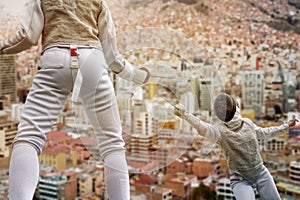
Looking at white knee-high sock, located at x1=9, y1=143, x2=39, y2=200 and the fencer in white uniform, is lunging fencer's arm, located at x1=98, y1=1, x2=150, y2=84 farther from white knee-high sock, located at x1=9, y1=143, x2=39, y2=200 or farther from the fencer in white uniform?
white knee-high sock, located at x1=9, y1=143, x2=39, y2=200

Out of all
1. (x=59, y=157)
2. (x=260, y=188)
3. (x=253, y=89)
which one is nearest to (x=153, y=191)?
(x=260, y=188)

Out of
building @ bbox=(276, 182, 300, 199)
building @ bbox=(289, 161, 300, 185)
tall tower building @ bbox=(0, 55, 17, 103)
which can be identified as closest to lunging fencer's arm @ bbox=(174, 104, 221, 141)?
building @ bbox=(276, 182, 300, 199)

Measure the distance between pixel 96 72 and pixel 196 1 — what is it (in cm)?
147

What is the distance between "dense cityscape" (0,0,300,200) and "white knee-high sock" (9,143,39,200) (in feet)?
0.56

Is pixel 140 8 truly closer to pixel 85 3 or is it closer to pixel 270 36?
pixel 270 36

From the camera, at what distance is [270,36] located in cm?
244

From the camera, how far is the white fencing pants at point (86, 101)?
0.98m

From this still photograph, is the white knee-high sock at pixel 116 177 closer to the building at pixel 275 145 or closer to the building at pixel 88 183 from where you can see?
the building at pixel 275 145

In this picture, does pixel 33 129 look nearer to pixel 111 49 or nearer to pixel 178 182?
pixel 111 49

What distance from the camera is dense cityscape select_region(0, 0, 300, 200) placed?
1.11m

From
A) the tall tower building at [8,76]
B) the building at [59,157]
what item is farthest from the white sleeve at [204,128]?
the tall tower building at [8,76]

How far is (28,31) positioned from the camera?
99cm

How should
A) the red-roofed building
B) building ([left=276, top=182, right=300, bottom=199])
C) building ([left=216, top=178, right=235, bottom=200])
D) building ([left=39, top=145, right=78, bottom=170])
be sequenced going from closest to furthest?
1. building ([left=216, top=178, right=235, bottom=200])
2. building ([left=276, top=182, right=300, bottom=199])
3. the red-roofed building
4. building ([left=39, top=145, right=78, bottom=170])

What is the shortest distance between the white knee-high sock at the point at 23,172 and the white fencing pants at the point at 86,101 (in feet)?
0.09
